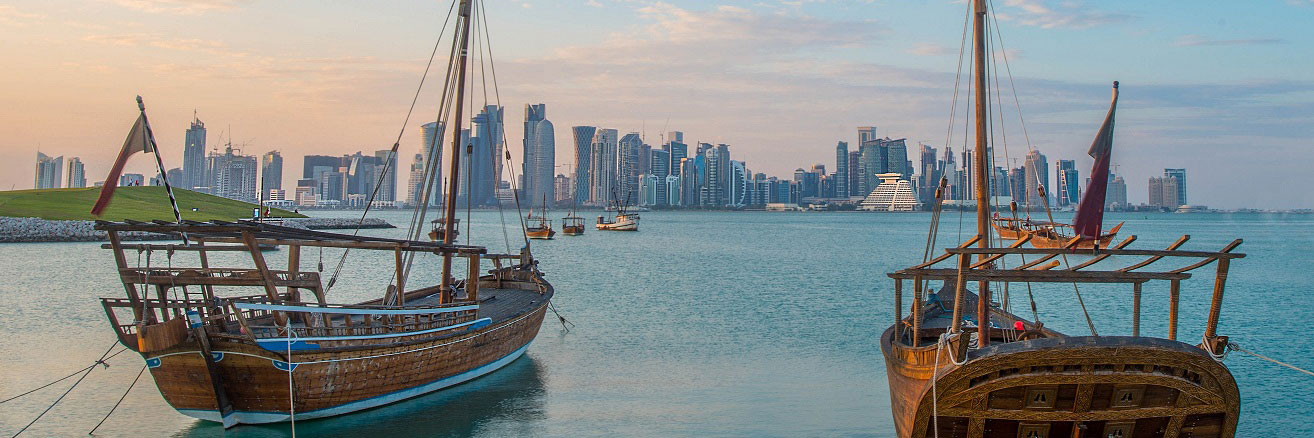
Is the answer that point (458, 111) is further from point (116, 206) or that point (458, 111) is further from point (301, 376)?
point (116, 206)

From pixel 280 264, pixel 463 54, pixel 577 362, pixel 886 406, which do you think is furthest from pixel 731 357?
pixel 280 264

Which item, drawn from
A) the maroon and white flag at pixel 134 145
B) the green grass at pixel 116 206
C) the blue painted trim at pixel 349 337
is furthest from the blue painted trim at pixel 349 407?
the green grass at pixel 116 206

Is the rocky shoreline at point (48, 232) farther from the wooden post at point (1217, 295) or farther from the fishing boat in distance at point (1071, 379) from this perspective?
the wooden post at point (1217, 295)

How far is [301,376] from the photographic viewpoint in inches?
607

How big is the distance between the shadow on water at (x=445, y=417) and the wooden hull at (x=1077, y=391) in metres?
8.53

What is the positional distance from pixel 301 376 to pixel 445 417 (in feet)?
10.2

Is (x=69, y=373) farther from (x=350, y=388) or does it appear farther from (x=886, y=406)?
(x=886, y=406)

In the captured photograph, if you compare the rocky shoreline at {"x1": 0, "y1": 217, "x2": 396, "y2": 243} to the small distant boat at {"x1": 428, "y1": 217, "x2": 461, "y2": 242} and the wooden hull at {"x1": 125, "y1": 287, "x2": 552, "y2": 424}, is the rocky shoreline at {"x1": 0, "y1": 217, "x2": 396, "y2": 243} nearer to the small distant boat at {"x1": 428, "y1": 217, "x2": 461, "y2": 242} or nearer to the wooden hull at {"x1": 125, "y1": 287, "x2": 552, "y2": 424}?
the small distant boat at {"x1": 428, "y1": 217, "x2": 461, "y2": 242}

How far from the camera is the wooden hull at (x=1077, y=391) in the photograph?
1080 cm

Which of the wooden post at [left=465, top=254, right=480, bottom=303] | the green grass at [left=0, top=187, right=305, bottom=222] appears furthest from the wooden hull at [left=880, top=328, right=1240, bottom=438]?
the green grass at [left=0, top=187, right=305, bottom=222]

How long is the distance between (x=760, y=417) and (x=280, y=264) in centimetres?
5407

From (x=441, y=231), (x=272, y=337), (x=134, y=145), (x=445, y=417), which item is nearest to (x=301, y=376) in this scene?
(x=272, y=337)

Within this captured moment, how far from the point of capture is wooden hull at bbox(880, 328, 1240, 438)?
35.4 feet

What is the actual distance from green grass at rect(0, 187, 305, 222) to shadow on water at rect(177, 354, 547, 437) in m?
66.2
